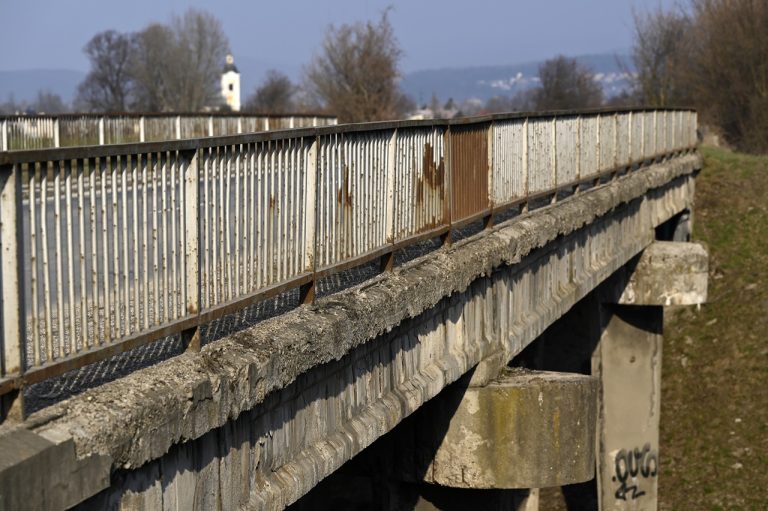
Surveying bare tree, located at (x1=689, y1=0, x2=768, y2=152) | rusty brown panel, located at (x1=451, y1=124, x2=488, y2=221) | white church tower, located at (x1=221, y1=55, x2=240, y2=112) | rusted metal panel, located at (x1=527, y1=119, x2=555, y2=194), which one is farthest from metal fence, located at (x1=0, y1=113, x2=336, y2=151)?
white church tower, located at (x1=221, y1=55, x2=240, y2=112)

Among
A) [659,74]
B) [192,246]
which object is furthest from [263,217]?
[659,74]

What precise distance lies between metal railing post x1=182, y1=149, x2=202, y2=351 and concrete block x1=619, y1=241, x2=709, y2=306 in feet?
52.2

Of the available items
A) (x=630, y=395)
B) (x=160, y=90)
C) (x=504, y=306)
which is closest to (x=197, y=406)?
(x=504, y=306)

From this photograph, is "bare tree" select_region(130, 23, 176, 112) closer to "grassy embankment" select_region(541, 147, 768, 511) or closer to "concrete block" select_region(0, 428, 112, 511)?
"grassy embankment" select_region(541, 147, 768, 511)

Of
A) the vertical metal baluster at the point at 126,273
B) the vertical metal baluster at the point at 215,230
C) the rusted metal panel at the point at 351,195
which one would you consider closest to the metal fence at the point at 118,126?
the rusted metal panel at the point at 351,195

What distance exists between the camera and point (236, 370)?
16.1 ft

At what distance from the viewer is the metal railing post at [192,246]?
16.5ft

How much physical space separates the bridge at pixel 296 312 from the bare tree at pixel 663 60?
43.4 meters

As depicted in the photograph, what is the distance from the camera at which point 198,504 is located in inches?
192

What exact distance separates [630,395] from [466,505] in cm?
1298

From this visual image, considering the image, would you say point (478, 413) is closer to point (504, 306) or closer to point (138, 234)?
point (504, 306)

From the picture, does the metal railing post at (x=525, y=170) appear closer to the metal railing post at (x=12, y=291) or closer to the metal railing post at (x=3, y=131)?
the metal railing post at (x=3, y=131)

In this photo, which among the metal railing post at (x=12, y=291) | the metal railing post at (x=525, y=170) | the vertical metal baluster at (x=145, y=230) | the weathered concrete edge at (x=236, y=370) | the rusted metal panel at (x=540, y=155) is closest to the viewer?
the metal railing post at (x=12, y=291)

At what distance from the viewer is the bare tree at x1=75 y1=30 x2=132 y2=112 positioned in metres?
104
